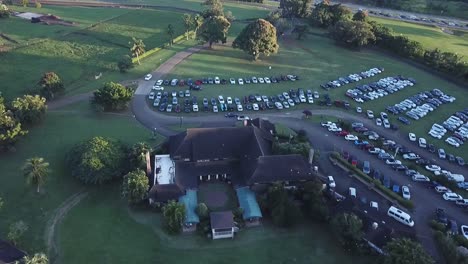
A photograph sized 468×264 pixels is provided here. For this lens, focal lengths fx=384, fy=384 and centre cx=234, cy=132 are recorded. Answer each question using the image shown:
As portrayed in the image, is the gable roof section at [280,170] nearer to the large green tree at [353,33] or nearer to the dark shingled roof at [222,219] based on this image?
the dark shingled roof at [222,219]

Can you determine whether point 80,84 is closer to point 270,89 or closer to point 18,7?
point 270,89

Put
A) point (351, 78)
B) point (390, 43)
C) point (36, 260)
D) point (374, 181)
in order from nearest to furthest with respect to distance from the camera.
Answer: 1. point (36, 260)
2. point (374, 181)
3. point (351, 78)
4. point (390, 43)

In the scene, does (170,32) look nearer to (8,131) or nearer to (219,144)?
(8,131)

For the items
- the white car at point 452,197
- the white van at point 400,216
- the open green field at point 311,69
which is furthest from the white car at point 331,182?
the open green field at point 311,69

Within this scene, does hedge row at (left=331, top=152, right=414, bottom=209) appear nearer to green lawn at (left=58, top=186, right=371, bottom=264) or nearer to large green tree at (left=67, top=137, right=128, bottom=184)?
green lawn at (left=58, top=186, right=371, bottom=264)

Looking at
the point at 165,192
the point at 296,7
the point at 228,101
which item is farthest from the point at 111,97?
the point at 296,7

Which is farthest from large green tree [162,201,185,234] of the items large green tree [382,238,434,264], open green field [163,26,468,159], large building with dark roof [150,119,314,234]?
open green field [163,26,468,159]
